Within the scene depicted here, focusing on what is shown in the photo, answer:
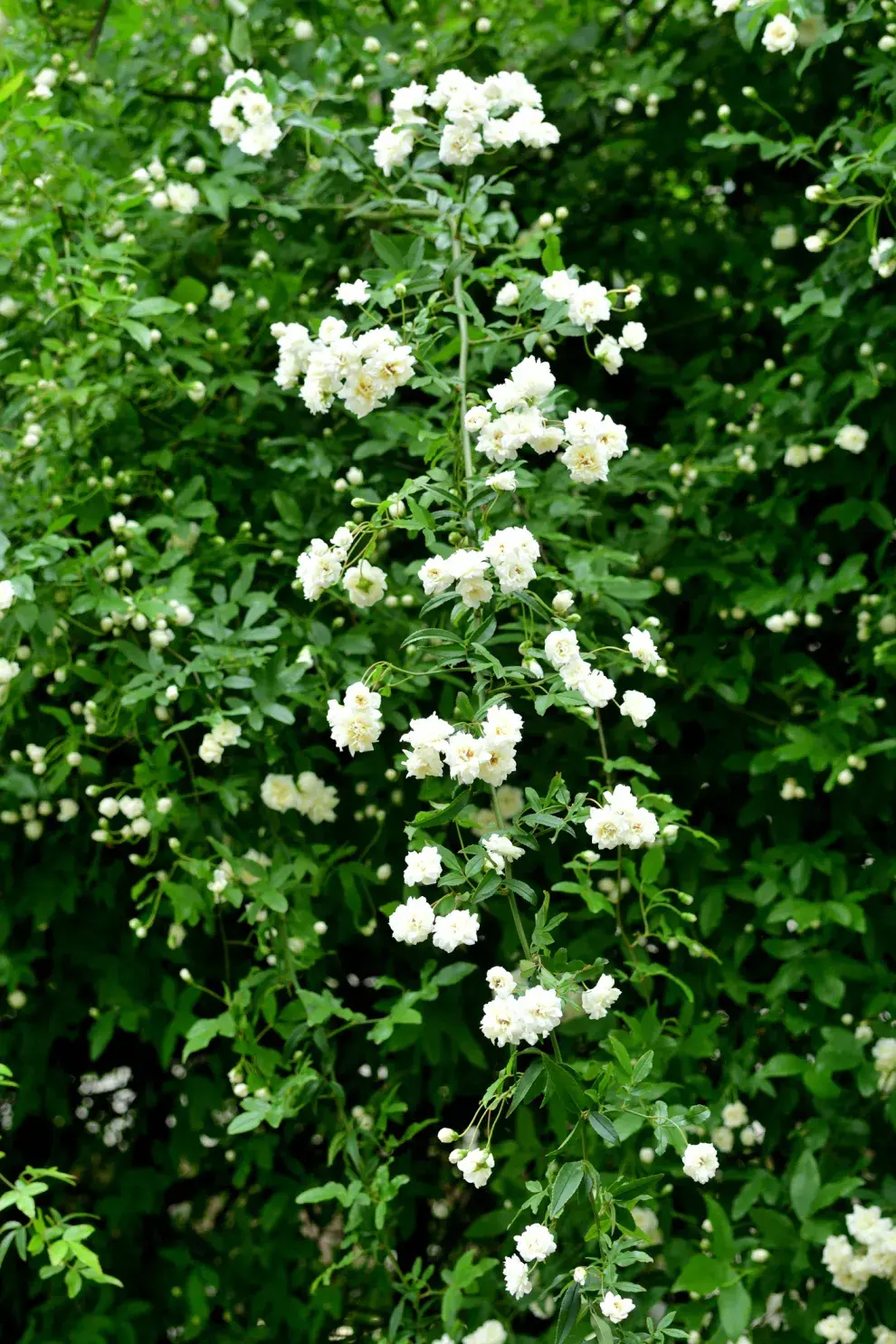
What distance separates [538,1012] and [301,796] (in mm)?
930

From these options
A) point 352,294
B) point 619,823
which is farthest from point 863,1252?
point 352,294

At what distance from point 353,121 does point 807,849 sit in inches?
60.6

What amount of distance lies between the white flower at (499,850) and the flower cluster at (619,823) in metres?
0.09

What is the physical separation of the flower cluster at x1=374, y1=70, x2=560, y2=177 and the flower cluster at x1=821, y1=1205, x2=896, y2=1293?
1635 millimetres

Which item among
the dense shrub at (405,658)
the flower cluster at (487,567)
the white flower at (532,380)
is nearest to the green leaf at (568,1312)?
the dense shrub at (405,658)

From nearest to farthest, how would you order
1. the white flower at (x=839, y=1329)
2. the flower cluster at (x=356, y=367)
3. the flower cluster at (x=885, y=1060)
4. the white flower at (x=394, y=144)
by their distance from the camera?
the flower cluster at (x=356, y=367), the white flower at (x=394, y=144), the white flower at (x=839, y=1329), the flower cluster at (x=885, y=1060)

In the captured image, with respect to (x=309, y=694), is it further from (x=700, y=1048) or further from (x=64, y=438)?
(x=700, y=1048)

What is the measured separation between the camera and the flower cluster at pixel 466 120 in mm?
1872

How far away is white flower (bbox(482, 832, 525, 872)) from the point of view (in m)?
1.46

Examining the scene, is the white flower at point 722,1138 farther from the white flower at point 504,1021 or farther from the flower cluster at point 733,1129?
the white flower at point 504,1021

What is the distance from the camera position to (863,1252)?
211cm

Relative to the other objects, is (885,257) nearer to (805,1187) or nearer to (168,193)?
(168,193)

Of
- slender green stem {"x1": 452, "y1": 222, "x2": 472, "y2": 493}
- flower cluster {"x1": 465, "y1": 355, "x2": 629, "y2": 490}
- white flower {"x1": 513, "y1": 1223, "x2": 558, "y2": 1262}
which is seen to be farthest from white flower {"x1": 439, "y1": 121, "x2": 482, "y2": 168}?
white flower {"x1": 513, "y1": 1223, "x2": 558, "y2": 1262}

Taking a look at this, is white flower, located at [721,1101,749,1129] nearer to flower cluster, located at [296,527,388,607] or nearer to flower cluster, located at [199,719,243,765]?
flower cluster, located at [199,719,243,765]
